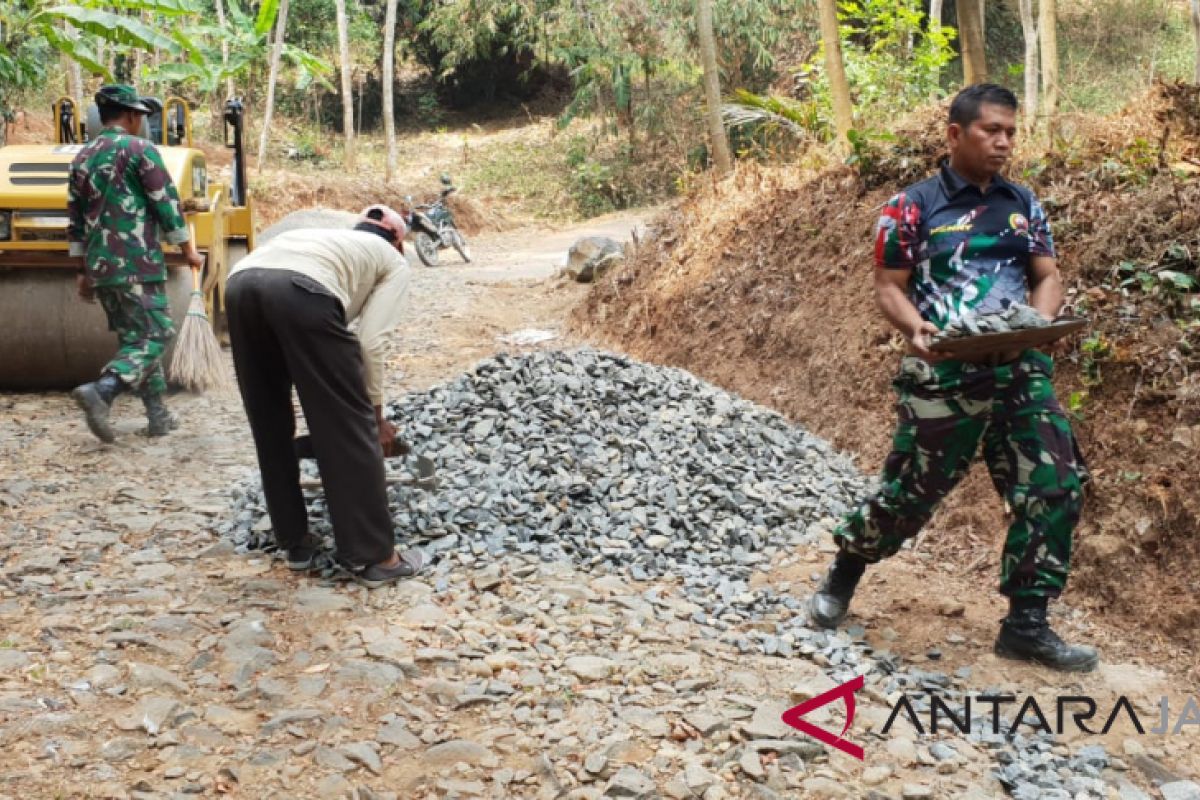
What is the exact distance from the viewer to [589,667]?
142 inches

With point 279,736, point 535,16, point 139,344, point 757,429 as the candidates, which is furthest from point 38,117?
point 279,736

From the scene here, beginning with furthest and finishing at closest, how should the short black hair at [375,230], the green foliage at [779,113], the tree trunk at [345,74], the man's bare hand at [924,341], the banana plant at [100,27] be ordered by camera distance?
the tree trunk at [345,74] < the green foliage at [779,113] < the banana plant at [100,27] < the short black hair at [375,230] < the man's bare hand at [924,341]

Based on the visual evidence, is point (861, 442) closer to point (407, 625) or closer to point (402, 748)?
point (407, 625)

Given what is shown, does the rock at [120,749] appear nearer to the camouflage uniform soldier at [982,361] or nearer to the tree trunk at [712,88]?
the camouflage uniform soldier at [982,361]

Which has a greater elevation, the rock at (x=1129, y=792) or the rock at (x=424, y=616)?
the rock at (x=424, y=616)

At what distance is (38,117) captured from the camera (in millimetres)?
20891

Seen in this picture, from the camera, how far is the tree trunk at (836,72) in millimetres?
8125

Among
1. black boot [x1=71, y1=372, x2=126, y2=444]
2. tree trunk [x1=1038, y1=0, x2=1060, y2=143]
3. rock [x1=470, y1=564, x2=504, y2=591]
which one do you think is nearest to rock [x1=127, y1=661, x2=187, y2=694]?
rock [x1=470, y1=564, x2=504, y2=591]

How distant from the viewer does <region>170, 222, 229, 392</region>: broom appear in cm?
639

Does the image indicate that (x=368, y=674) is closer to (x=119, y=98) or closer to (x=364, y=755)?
(x=364, y=755)

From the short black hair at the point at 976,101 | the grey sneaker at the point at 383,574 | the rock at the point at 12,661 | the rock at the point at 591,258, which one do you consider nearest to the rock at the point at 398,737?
the grey sneaker at the point at 383,574

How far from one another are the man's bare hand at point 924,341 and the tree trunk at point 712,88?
6.64m

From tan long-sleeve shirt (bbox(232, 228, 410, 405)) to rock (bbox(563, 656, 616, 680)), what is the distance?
1.24m

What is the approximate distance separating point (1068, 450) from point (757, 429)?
2.72 m
